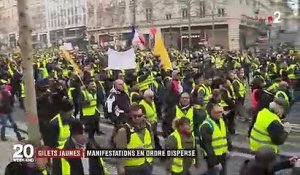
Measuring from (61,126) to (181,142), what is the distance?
5.97ft

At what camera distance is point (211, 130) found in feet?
25.2

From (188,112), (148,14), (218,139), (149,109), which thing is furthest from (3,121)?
(148,14)

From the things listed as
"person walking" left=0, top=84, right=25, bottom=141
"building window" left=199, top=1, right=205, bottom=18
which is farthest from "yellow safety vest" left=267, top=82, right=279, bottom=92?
"building window" left=199, top=1, right=205, bottom=18

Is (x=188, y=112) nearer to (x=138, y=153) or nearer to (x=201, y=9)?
(x=138, y=153)

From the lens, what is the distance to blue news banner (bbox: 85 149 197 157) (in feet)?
21.9

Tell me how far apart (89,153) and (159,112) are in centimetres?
909

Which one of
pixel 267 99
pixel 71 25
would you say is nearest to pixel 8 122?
pixel 267 99

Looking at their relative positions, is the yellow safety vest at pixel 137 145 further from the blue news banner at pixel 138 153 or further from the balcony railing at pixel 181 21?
the balcony railing at pixel 181 21

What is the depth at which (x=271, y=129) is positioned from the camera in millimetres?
7457

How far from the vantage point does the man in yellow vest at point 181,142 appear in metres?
7.10

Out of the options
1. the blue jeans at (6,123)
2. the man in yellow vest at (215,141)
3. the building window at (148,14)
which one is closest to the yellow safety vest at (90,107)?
the blue jeans at (6,123)

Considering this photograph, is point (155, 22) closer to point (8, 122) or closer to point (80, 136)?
point (8, 122)

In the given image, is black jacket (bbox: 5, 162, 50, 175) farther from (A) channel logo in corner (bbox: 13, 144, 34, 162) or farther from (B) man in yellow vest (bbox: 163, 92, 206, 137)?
(B) man in yellow vest (bbox: 163, 92, 206, 137)

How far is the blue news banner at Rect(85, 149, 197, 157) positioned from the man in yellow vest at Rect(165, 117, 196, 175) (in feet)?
0.20
